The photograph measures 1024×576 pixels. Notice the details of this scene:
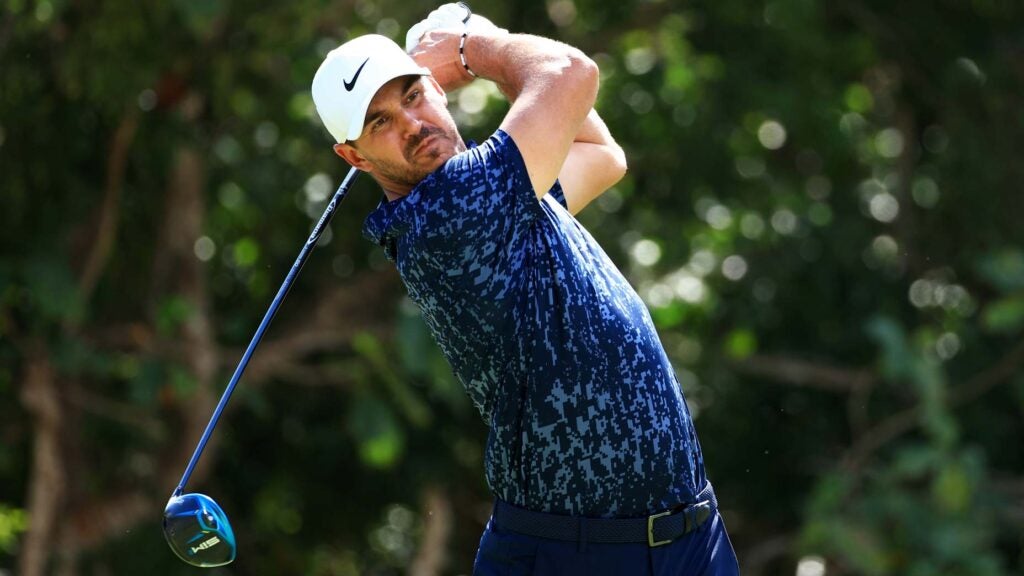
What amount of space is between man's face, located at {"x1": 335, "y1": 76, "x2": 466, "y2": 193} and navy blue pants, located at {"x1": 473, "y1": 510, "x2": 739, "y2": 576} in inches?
28.0

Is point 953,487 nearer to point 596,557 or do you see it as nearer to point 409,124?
point 596,557

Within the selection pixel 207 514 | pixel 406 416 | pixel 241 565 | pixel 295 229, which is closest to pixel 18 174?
pixel 295 229

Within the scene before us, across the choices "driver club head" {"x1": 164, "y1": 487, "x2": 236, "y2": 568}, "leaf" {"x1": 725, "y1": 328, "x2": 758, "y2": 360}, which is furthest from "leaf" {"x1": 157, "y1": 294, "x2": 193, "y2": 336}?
"driver club head" {"x1": 164, "y1": 487, "x2": 236, "y2": 568}

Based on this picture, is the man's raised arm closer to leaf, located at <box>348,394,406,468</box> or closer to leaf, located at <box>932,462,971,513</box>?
leaf, located at <box>348,394,406,468</box>

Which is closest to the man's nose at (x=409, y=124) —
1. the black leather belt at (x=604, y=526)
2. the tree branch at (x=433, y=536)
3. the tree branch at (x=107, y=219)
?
the black leather belt at (x=604, y=526)

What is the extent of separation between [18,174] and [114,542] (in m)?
2.63

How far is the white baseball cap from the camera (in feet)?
9.82

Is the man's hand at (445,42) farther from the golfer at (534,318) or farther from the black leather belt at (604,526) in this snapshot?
the black leather belt at (604,526)

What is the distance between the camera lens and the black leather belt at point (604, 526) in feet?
9.95

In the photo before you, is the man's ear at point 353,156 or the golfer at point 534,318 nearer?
the golfer at point 534,318

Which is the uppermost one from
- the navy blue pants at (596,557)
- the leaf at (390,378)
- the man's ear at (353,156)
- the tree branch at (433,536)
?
the man's ear at (353,156)

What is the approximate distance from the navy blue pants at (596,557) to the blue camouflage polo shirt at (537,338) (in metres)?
0.07

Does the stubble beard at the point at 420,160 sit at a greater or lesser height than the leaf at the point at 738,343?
greater

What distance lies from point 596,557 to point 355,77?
992 millimetres
